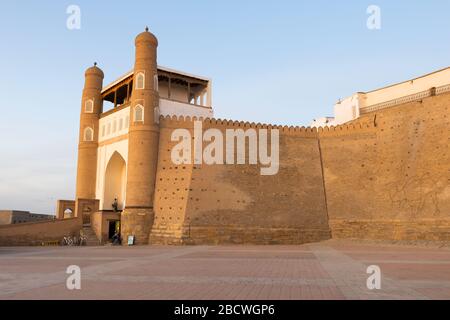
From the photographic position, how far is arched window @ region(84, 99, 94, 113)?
30266mm

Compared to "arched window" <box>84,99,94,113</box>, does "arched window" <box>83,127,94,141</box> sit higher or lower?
lower

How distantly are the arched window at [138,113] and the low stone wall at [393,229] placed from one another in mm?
13166

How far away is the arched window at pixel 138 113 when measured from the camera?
2498 cm

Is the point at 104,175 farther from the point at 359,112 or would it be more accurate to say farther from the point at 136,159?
the point at 359,112

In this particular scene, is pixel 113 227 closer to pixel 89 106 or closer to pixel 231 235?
pixel 231 235

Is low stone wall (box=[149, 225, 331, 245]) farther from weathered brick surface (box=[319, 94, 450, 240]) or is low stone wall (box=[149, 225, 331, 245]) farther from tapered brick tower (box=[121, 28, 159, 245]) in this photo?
weathered brick surface (box=[319, 94, 450, 240])

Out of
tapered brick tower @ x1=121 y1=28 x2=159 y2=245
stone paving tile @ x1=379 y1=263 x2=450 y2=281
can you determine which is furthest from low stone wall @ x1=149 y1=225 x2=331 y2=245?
stone paving tile @ x1=379 y1=263 x2=450 y2=281

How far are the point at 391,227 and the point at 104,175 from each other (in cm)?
1863

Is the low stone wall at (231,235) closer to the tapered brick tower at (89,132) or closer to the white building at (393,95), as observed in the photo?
the tapered brick tower at (89,132)

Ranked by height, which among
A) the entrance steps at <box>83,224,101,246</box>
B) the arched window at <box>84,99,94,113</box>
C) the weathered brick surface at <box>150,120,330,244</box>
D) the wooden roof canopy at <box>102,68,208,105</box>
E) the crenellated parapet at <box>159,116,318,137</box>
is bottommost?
the entrance steps at <box>83,224,101,246</box>

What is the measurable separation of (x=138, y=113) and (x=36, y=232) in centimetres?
902

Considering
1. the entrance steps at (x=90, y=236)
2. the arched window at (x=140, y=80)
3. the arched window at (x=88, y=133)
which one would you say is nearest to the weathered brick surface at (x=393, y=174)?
the arched window at (x=140, y=80)
